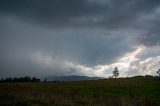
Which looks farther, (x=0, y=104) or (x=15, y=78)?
(x=15, y=78)

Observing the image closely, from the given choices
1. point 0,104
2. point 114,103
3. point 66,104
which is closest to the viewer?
point 0,104

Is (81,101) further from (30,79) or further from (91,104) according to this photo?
(30,79)

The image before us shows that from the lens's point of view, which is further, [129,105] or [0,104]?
[129,105]

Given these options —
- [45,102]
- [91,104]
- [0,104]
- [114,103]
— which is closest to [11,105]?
[0,104]

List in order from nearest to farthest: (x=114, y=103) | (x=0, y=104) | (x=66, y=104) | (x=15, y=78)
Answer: (x=0, y=104) → (x=66, y=104) → (x=114, y=103) → (x=15, y=78)

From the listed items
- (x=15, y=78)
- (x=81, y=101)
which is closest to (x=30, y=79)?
(x=15, y=78)

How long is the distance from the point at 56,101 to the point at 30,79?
485ft

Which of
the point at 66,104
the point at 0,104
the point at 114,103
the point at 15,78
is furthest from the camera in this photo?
the point at 15,78

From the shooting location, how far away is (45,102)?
897 inches

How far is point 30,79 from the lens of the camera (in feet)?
552

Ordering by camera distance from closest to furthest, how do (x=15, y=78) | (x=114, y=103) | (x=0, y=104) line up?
1. (x=0, y=104)
2. (x=114, y=103)
3. (x=15, y=78)

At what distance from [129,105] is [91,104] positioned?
10.3ft

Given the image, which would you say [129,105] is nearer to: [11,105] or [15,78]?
[11,105]

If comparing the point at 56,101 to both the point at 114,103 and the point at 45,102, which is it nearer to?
the point at 45,102
